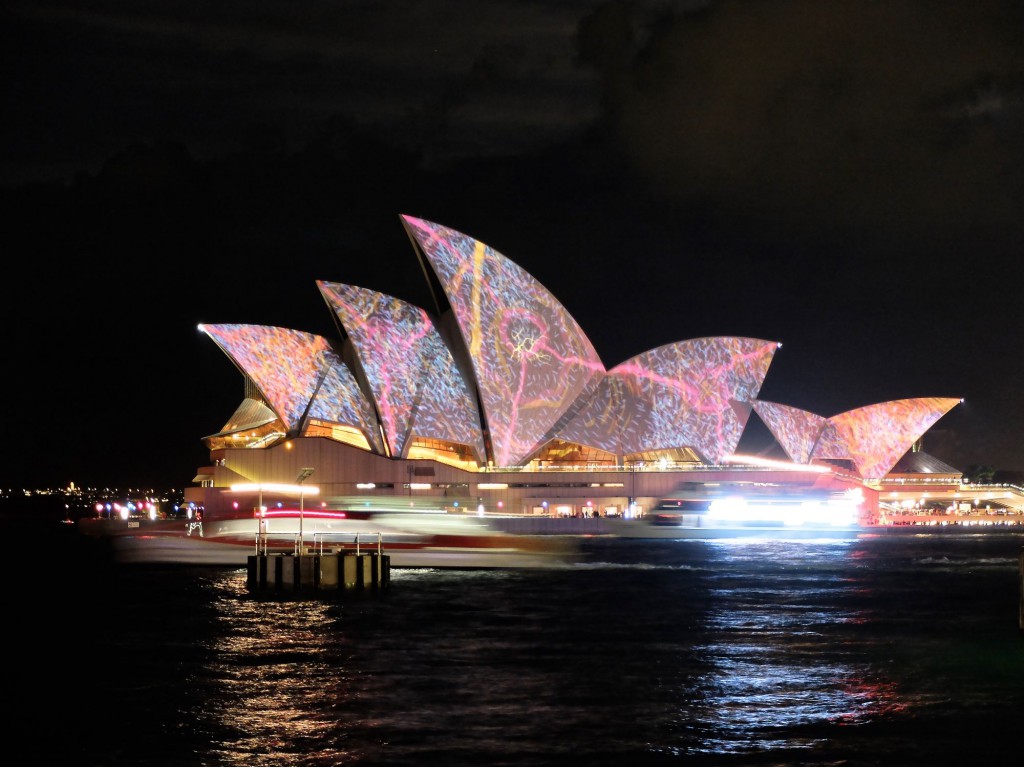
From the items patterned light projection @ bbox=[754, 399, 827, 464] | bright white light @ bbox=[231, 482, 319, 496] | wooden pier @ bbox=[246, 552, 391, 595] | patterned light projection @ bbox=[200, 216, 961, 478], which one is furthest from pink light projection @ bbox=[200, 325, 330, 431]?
wooden pier @ bbox=[246, 552, 391, 595]

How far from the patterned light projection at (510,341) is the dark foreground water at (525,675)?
2605 cm

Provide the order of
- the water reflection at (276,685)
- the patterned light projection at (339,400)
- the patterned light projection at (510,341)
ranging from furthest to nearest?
A: the patterned light projection at (339,400) → the patterned light projection at (510,341) → the water reflection at (276,685)

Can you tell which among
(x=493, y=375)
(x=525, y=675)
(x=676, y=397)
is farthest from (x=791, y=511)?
(x=525, y=675)

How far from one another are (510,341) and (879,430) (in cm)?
3167

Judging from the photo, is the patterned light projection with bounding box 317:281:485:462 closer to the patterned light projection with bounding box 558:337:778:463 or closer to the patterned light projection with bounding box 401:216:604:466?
the patterned light projection with bounding box 401:216:604:466

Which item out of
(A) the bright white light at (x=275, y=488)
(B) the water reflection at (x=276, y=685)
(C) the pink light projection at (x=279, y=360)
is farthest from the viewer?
(C) the pink light projection at (x=279, y=360)

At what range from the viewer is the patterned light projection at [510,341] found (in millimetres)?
61156

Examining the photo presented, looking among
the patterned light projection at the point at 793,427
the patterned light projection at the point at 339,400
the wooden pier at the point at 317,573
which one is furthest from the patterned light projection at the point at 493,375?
the wooden pier at the point at 317,573

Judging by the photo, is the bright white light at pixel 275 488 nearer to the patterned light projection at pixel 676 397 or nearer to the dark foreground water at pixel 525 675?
the patterned light projection at pixel 676 397

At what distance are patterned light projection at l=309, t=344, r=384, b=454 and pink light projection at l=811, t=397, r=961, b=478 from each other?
3207 centimetres

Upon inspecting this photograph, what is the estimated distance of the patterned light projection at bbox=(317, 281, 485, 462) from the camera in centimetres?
6347

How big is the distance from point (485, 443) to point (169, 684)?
161 ft

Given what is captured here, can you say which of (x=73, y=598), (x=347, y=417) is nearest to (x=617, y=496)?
(x=347, y=417)

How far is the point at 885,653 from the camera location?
2395 centimetres
